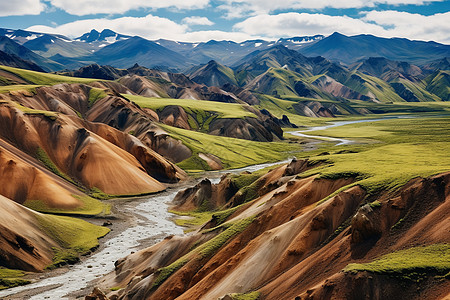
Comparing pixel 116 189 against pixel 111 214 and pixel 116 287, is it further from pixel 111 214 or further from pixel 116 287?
pixel 116 287

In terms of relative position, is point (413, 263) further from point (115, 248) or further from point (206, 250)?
point (115, 248)

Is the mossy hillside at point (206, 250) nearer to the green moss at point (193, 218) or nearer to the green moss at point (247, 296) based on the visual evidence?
the green moss at point (247, 296)

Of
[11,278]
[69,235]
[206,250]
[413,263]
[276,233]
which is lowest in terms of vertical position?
[69,235]

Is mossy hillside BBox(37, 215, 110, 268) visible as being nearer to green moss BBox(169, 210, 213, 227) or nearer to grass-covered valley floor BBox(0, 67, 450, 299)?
grass-covered valley floor BBox(0, 67, 450, 299)

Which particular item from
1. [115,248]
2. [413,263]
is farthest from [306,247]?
[115,248]

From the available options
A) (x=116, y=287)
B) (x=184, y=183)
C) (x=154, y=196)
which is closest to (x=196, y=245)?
(x=116, y=287)

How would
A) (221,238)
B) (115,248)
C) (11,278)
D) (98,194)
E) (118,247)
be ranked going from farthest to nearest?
(98,194)
(118,247)
(115,248)
(11,278)
(221,238)

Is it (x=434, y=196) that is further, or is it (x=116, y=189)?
(x=116, y=189)
